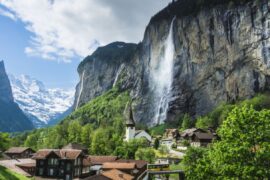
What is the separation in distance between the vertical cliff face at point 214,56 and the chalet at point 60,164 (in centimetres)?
8656

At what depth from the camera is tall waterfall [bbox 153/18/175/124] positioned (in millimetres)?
177125

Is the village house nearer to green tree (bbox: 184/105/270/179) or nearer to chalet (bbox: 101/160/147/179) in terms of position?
chalet (bbox: 101/160/147/179)

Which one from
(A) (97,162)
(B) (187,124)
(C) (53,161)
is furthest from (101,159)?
(B) (187,124)

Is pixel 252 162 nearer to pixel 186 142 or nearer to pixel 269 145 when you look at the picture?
pixel 269 145

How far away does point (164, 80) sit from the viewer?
604ft

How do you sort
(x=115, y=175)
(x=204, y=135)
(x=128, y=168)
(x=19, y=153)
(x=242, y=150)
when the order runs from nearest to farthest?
1. (x=242, y=150)
2. (x=115, y=175)
3. (x=128, y=168)
4. (x=204, y=135)
5. (x=19, y=153)

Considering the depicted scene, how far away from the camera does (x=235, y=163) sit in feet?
74.0

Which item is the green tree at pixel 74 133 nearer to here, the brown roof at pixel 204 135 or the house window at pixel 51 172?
the brown roof at pixel 204 135

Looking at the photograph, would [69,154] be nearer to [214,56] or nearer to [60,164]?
[60,164]

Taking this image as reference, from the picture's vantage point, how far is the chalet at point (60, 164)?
266 feet

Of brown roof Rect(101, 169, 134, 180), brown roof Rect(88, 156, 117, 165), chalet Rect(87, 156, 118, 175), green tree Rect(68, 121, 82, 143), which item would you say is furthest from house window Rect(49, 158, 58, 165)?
green tree Rect(68, 121, 82, 143)

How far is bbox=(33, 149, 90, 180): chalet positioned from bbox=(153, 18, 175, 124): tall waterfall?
95283 mm

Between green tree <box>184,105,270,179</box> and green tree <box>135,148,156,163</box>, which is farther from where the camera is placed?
green tree <box>135,148,156,163</box>

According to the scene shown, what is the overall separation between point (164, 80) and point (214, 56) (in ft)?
114
